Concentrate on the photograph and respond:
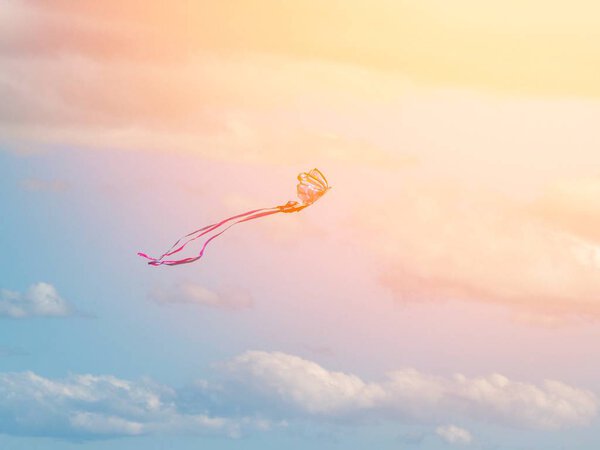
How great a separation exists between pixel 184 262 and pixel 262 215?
426cm

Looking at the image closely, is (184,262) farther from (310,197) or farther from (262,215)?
(310,197)

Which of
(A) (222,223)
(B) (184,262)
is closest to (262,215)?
(A) (222,223)

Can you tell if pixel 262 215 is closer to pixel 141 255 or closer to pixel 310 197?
pixel 310 197

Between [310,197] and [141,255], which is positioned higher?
[310,197]

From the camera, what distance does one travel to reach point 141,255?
1275 inches

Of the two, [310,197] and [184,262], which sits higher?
[310,197]

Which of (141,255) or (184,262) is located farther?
(184,262)

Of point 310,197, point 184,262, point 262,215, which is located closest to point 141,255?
point 184,262

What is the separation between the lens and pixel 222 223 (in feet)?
112

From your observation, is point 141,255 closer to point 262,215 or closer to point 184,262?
point 184,262

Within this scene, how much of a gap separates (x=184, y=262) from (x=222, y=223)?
267 cm

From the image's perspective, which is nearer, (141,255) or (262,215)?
(141,255)

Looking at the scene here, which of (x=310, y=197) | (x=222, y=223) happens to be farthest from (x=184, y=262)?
(x=310, y=197)

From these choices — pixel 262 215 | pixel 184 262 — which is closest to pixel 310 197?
pixel 262 215
